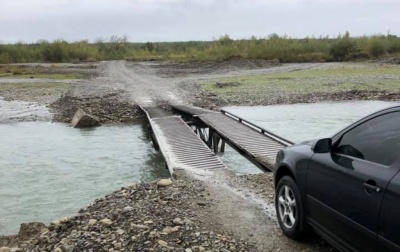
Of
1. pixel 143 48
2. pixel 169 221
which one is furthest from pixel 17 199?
pixel 143 48

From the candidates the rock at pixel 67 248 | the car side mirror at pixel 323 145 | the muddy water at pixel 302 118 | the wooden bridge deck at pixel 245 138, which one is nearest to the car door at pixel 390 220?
the car side mirror at pixel 323 145

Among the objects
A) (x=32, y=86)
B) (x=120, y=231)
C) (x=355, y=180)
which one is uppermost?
(x=355, y=180)

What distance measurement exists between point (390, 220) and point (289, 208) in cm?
199

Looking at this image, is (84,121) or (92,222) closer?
(92,222)

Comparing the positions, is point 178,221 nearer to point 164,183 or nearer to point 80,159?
point 164,183

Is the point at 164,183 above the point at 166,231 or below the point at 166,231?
below

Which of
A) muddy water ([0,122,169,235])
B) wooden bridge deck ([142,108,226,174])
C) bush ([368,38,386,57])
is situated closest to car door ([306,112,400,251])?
wooden bridge deck ([142,108,226,174])

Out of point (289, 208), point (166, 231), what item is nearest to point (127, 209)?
point (166, 231)

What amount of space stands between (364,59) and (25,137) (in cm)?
4947

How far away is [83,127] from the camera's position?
64.2 ft

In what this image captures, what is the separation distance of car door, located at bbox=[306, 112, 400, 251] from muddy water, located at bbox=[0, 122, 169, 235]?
20.2 feet

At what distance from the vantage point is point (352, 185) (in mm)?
4027

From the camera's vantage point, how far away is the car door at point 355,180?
3744 millimetres

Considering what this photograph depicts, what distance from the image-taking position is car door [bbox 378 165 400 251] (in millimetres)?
3410
